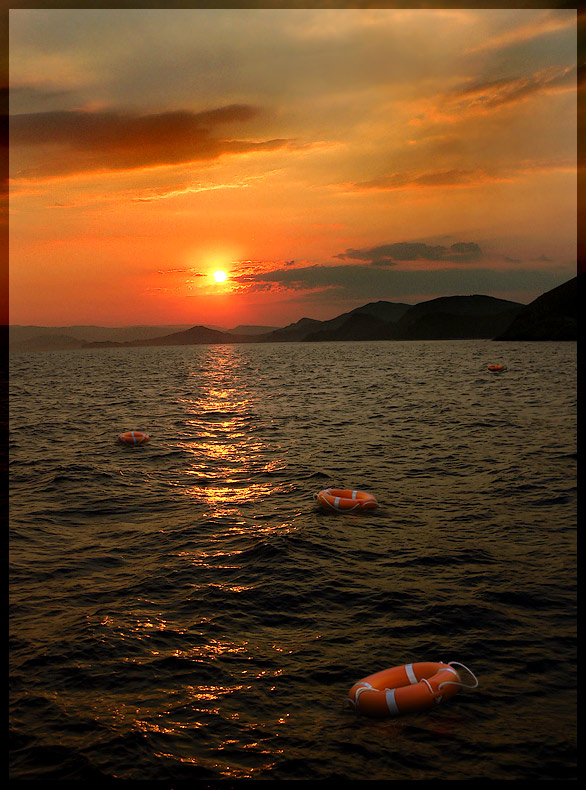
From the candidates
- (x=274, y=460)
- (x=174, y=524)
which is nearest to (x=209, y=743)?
(x=174, y=524)

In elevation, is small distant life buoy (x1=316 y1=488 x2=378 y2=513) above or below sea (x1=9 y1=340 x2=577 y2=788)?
above

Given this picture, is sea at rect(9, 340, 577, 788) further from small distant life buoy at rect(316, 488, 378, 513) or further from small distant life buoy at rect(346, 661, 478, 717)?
small distant life buoy at rect(316, 488, 378, 513)

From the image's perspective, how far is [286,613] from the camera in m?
11.0

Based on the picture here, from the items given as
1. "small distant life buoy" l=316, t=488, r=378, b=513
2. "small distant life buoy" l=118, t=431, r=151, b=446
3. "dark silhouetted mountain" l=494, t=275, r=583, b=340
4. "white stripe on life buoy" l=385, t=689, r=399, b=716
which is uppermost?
"dark silhouetted mountain" l=494, t=275, r=583, b=340

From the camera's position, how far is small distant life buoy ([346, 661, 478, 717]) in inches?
314

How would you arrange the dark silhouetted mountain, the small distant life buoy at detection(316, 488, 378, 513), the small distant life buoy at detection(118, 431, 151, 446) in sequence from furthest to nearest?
the dark silhouetted mountain, the small distant life buoy at detection(118, 431, 151, 446), the small distant life buoy at detection(316, 488, 378, 513)

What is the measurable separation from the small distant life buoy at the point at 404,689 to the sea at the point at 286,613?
7.8 inches

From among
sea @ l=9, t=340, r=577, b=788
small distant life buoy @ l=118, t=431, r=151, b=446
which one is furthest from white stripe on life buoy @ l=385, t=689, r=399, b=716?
small distant life buoy @ l=118, t=431, r=151, b=446

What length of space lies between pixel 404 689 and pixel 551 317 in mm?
192544

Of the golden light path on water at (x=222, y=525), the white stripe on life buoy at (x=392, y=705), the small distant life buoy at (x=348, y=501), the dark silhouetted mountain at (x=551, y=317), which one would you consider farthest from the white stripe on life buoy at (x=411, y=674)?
the dark silhouetted mountain at (x=551, y=317)

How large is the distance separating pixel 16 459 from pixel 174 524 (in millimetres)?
13758

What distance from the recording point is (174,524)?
16.2 meters

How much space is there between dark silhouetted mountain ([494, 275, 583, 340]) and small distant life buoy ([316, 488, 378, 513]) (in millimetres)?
163811

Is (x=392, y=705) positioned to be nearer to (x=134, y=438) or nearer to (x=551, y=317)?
(x=134, y=438)
